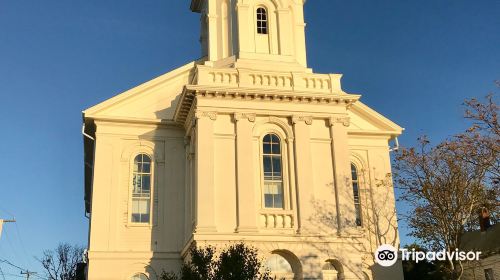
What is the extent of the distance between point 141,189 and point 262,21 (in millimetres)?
9621

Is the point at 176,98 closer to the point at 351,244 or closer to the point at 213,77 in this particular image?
the point at 213,77

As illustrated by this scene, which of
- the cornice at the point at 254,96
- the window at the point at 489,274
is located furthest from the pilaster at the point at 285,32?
the window at the point at 489,274

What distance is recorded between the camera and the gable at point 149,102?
27.2 metres

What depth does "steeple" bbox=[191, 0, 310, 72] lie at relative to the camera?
27.6m

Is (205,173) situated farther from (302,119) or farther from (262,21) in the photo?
(262,21)

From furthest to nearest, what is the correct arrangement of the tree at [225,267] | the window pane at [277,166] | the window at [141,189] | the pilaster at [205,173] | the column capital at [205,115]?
the window at [141,189] → the window pane at [277,166] → the column capital at [205,115] → the pilaster at [205,173] → the tree at [225,267]

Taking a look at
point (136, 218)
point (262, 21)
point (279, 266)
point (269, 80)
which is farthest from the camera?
point (262, 21)

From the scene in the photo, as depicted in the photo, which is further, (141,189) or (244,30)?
(244,30)

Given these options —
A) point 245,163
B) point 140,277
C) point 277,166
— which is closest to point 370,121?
point 277,166

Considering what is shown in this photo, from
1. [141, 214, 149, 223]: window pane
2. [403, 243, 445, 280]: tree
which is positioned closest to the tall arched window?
[141, 214, 149, 223]: window pane

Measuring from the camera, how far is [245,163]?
941 inches

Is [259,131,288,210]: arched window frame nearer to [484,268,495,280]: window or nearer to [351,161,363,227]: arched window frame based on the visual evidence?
[351,161,363,227]: arched window frame

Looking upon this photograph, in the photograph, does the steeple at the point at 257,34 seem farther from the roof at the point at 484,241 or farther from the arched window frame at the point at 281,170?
the roof at the point at 484,241

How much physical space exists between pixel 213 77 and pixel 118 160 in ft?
18.7
